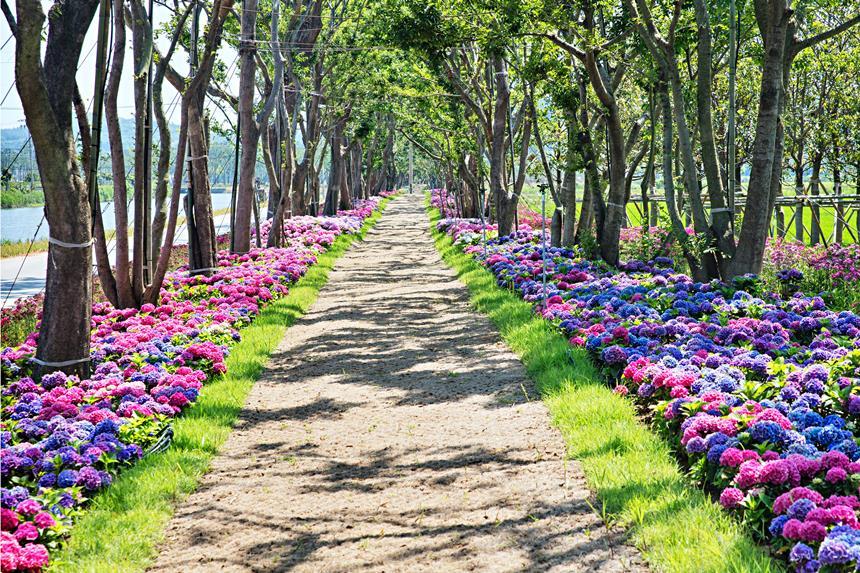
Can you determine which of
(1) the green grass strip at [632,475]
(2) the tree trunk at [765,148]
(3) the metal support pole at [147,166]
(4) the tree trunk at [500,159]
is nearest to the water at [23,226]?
(3) the metal support pole at [147,166]

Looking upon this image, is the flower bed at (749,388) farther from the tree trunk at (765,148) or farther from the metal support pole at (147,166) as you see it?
the metal support pole at (147,166)

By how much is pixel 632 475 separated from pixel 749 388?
1545mm

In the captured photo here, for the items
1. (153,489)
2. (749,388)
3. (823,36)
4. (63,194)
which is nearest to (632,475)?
(749,388)

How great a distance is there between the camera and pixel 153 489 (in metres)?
5.34

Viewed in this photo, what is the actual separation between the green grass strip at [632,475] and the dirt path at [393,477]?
141mm

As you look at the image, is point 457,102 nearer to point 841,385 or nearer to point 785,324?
point 785,324

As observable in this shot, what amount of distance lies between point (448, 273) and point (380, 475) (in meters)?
12.5

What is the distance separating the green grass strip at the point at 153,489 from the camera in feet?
14.6

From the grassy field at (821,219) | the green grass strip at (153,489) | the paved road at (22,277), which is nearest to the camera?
the green grass strip at (153,489)

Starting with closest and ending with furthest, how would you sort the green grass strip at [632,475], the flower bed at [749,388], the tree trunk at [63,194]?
the green grass strip at [632,475] → the flower bed at [749,388] → the tree trunk at [63,194]

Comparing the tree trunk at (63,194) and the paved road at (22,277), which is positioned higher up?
the tree trunk at (63,194)

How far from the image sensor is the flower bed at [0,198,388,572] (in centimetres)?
470

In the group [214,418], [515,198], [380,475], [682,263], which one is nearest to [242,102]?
[515,198]

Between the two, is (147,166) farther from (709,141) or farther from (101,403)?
(709,141)
